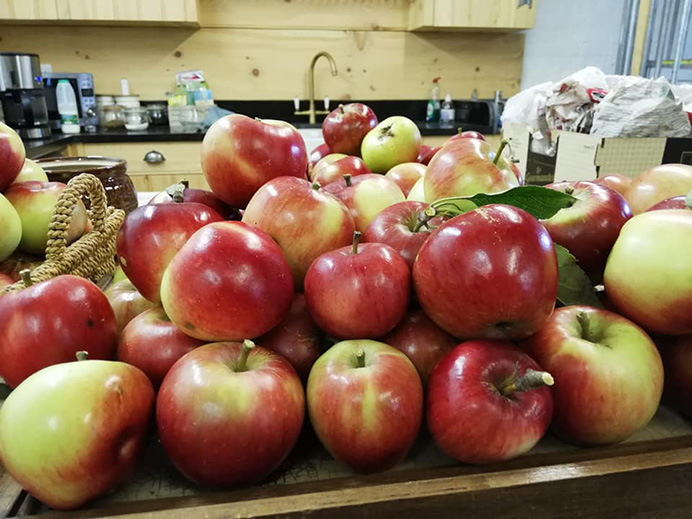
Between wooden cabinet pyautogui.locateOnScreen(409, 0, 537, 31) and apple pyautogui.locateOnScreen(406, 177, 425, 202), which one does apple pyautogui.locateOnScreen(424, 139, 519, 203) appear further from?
wooden cabinet pyautogui.locateOnScreen(409, 0, 537, 31)

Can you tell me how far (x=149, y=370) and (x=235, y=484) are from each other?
15 centimetres

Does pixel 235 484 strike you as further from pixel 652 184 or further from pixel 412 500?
pixel 652 184

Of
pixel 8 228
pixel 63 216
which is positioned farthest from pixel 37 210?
pixel 63 216

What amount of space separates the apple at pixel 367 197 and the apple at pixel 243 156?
88 mm

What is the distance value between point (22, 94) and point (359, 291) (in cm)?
257

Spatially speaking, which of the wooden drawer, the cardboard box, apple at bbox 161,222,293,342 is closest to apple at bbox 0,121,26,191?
apple at bbox 161,222,293,342

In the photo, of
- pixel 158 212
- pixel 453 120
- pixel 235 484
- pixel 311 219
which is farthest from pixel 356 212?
pixel 453 120

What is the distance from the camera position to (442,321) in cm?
48

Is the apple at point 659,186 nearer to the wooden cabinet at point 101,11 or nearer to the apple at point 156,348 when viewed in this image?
the apple at point 156,348

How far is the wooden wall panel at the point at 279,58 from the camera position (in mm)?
3072

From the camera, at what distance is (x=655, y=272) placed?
482mm

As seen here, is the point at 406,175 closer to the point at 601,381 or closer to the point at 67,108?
the point at 601,381

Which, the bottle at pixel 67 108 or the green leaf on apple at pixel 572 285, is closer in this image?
the green leaf on apple at pixel 572 285

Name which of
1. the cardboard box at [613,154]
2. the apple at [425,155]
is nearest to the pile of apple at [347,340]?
the apple at [425,155]
